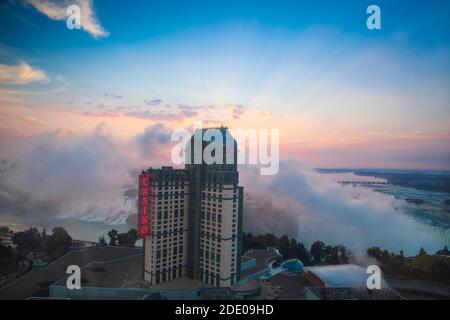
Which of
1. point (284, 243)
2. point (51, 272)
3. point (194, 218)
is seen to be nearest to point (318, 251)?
point (284, 243)

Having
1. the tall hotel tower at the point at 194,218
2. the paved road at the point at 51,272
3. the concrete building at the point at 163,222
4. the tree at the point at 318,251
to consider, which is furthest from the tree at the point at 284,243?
the paved road at the point at 51,272

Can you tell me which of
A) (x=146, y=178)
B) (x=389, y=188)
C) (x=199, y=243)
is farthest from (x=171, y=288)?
(x=389, y=188)

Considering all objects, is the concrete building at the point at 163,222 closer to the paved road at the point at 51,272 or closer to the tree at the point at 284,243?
the paved road at the point at 51,272

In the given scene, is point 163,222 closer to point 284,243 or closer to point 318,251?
point 284,243

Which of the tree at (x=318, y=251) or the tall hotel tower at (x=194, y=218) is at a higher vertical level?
the tall hotel tower at (x=194, y=218)

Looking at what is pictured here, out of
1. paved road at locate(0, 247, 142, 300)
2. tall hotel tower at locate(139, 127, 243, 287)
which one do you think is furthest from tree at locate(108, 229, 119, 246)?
tall hotel tower at locate(139, 127, 243, 287)
